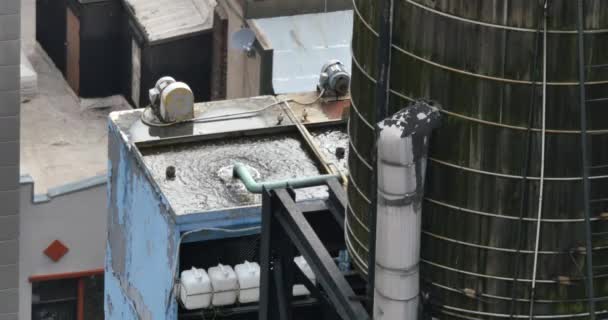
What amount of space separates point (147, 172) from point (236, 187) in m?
1.47

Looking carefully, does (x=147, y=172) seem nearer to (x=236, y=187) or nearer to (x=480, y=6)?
(x=236, y=187)

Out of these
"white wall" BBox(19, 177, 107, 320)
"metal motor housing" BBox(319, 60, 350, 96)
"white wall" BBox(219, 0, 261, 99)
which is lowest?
"white wall" BBox(19, 177, 107, 320)

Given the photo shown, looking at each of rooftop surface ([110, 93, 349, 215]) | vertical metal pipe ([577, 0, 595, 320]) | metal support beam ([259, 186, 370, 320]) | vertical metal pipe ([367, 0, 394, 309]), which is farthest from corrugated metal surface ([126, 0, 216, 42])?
vertical metal pipe ([577, 0, 595, 320])

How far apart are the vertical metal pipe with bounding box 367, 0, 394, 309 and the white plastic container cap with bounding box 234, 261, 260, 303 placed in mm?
9162

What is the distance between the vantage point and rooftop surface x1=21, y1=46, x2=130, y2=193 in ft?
138

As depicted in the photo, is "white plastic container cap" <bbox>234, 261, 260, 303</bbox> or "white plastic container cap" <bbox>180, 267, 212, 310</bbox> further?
"white plastic container cap" <bbox>234, 261, 260, 303</bbox>

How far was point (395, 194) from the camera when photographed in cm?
1883

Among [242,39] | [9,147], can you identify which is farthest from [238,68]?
[9,147]

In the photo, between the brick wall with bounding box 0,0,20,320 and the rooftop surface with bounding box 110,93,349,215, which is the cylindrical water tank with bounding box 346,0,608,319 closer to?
the rooftop surface with bounding box 110,93,349,215

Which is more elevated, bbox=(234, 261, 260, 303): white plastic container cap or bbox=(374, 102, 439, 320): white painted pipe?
bbox=(374, 102, 439, 320): white painted pipe

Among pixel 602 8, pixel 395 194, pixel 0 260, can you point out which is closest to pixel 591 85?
pixel 602 8

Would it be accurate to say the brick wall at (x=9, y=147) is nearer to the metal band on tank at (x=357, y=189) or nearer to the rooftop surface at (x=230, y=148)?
the rooftop surface at (x=230, y=148)

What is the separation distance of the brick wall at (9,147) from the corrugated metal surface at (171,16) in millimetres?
10280

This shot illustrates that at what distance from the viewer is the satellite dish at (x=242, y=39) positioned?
3853cm
